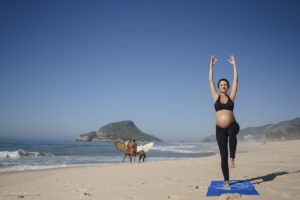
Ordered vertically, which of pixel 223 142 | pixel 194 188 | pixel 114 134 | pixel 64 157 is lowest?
pixel 114 134

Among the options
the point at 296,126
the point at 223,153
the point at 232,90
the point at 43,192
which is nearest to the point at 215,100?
the point at 232,90

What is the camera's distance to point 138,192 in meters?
4.45

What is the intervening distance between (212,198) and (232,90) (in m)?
1.97

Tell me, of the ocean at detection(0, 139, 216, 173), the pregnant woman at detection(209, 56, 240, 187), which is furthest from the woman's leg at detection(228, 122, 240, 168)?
the ocean at detection(0, 139, 216, 173)

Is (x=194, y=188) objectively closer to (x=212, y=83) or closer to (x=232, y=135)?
(x=232, y=135)

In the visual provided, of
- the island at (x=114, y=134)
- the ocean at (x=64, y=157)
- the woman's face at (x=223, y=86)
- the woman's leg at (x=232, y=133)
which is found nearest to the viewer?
the woman's leg at (x=232, y=133)

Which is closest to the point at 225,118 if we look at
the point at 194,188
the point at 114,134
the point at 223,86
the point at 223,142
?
the point at 223,142

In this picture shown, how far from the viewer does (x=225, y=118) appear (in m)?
3.94

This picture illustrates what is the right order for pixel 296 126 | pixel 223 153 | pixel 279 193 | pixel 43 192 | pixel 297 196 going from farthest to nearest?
pixel 296 126
pixel 43 192
pixel 223 153
pixel 279 193
pixel 297 196

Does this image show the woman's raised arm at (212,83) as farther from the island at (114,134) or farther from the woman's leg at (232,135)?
the island at (114,134)

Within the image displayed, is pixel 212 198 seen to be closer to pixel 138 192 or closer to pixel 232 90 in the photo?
pixel 138 192

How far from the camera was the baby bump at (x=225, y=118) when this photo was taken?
12.9ft

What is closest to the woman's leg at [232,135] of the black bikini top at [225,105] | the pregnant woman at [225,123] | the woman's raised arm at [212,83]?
the pregnant woman at [225,123]

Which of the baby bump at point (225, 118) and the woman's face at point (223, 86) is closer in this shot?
the baby bump at point (225, 118)
